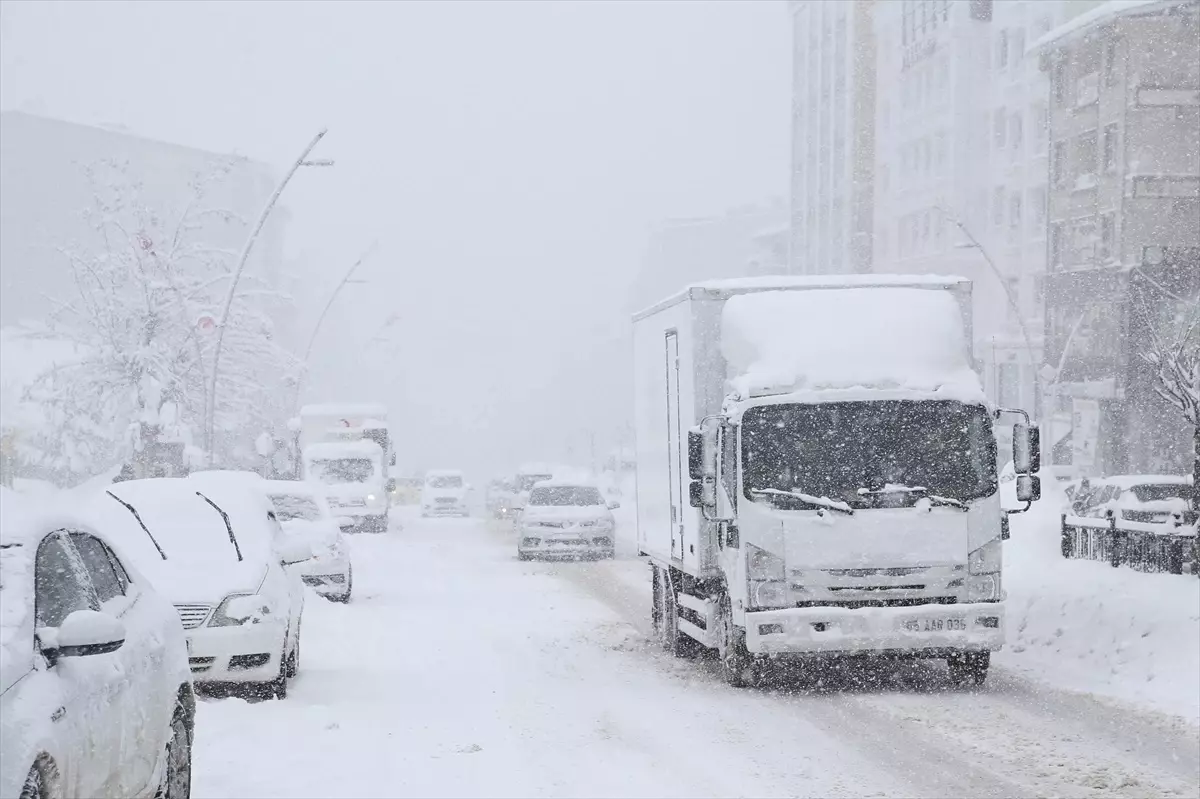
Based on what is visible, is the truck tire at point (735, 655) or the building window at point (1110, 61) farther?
the building window at point (1110, 61)

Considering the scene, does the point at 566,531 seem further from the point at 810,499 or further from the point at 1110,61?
the point at 1110,61

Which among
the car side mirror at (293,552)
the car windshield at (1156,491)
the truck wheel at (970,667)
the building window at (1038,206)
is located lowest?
the truck wheel at (970,667)

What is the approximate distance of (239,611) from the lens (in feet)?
41.5

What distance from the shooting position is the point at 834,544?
13133 mm

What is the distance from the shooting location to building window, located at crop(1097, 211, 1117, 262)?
53.8 m

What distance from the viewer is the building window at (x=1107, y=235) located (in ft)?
176

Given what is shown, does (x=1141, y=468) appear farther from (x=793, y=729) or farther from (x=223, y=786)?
(x=223, y=786)

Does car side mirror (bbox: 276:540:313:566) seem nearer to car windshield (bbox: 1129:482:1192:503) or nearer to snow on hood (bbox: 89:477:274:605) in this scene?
snow on hood (bbox: 89:477:274:605)

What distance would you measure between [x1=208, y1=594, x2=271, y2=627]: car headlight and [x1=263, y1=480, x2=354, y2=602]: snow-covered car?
8989mm

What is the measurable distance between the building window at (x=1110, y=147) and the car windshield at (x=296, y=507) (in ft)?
122

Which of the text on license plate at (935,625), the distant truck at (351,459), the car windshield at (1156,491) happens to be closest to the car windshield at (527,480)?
the distant truck at (351,459)

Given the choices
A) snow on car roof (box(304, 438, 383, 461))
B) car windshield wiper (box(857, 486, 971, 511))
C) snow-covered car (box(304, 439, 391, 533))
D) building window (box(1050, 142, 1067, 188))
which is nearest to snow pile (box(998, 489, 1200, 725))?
car windshield wiper (box(857, 486, 971, 511))

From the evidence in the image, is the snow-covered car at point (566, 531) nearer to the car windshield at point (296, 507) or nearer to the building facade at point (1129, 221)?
the car windshield at point (296, 507)

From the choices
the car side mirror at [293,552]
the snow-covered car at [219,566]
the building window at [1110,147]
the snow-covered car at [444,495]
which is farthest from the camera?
the snow-covered car at [444,495]
